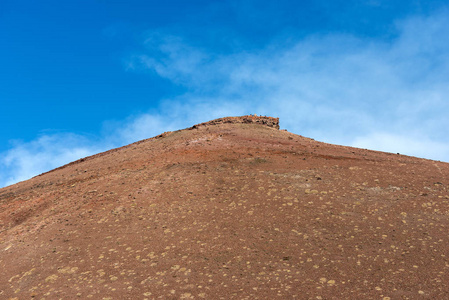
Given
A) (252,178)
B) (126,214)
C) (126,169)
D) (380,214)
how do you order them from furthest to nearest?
1. (126,169)
2. (252,178)
3. (126,214)
4. (380,214)

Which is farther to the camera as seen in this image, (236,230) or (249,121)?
(249,121)

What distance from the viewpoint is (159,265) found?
11.6m

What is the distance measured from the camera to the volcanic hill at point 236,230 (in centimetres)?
1020

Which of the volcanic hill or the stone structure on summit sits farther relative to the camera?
the stone structure on summit

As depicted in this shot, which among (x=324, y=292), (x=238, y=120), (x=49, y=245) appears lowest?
(x=324, y=292)

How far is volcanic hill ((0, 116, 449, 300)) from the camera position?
33.5 feet

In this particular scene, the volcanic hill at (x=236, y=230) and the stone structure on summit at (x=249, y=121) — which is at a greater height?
the stone structure on summit at (x=249, y=121)

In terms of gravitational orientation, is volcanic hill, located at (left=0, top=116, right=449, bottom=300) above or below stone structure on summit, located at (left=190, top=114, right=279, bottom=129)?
below

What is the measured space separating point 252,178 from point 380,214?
260 inches

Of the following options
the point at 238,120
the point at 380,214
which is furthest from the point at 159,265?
the point at 238,120

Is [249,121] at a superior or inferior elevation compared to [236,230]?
superior

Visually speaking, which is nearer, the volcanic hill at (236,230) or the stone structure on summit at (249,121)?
the volcanic hill at (236,230)

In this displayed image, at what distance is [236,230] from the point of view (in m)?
13.4

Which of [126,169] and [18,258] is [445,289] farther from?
[126,169]
